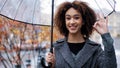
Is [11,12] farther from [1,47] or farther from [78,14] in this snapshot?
[1,47]

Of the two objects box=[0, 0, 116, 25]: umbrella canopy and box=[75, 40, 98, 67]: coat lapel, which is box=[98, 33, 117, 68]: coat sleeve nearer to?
box=[75, 40, 98, 67]: coat lapel

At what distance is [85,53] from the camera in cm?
373

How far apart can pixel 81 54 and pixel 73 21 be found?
1.05 ft

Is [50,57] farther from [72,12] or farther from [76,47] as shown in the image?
[72,12]

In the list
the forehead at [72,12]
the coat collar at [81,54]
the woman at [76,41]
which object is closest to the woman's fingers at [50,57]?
the woman at [76,41]

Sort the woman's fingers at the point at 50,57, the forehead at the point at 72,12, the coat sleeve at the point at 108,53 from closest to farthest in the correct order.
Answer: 1. the coat sleeve at the point at 108,53
2. the woman's fingers at the point at 50,57
3. the forehead at the point at 72,12

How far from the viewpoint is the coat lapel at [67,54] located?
3.69 metres

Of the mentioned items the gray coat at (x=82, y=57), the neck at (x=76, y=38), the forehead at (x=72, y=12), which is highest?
the forehead at (x=72, y=12)

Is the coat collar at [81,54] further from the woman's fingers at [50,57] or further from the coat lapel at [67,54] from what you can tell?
the woman's fingers at [50,57]

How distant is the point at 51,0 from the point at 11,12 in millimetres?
423

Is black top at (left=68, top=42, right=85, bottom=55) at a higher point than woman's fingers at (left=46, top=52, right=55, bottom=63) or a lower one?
higher

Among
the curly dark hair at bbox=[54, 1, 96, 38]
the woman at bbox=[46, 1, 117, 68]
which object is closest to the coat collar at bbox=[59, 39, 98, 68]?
the woman at bbox=[46, 1, 117, 68]

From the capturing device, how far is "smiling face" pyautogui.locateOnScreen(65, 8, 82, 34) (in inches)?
145

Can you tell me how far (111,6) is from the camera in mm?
3998
